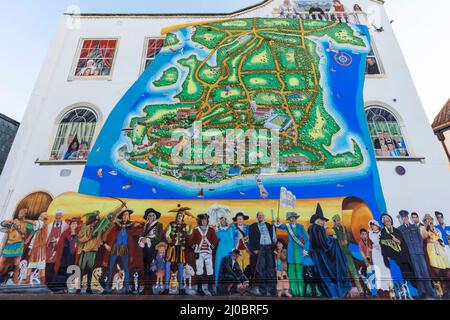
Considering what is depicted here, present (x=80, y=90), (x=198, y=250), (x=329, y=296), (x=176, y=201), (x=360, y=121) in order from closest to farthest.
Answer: (x=329, y=296)
(x=198, y=250)
(x=176, y=201)
(x=360, y=121)
(x=80, y=90)

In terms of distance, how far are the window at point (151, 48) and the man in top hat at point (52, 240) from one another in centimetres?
655

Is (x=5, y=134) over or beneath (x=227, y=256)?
over

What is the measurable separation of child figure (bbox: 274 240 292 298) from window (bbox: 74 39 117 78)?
915cm

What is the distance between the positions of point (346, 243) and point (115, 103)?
9117mm

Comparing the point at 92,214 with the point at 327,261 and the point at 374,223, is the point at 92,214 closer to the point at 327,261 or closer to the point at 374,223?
the point at 327,261

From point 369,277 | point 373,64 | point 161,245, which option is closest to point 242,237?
point 161,245

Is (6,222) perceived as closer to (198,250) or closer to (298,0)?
(198,250)

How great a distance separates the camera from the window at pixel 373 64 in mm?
12828

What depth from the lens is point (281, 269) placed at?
9062 millimetres

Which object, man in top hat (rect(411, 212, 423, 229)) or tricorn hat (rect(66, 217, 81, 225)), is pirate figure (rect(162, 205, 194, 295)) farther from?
man in top hat (rect(411, 212, 423, 229))
